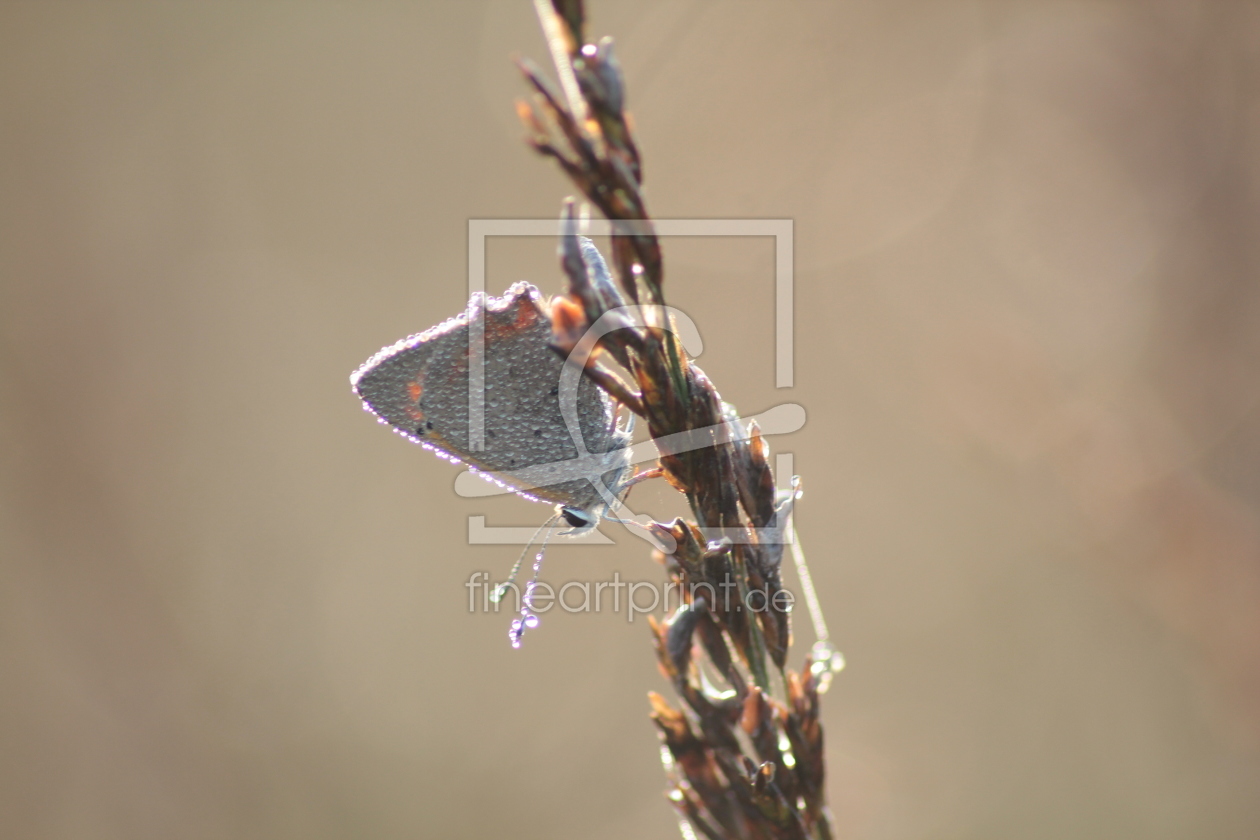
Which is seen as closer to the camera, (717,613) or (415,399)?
(717,613)

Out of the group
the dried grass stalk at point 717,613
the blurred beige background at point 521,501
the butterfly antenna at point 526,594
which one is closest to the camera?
the dried grass stalk at point 717,613

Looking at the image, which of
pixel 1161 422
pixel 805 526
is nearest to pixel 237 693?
pixel 805 526

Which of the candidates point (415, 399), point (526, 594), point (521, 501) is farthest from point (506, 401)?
point (521, 501)

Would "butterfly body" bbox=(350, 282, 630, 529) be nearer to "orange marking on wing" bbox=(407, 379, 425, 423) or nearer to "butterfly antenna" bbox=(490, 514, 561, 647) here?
"orange marking on wing" bbox=(407, 379, 425, 423)

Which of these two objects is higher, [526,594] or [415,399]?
[415,399]

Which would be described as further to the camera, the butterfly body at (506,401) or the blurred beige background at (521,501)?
the blurred beige background at (521,501)

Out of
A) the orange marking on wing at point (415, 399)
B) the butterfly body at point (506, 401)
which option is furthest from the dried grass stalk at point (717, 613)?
the orange marking on wing at point (415, 399)

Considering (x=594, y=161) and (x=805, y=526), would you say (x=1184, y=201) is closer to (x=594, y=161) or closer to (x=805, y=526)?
(x=805, y=526)

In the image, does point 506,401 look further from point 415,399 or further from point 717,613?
point 717,613

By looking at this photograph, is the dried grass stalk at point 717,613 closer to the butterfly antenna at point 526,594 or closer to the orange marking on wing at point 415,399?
the butterfly antenna at point 526,594

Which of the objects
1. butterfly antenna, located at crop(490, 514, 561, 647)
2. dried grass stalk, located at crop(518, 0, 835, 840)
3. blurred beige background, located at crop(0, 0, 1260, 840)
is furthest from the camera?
blurred beige background, located at crop(0, 0, 1260, 840)

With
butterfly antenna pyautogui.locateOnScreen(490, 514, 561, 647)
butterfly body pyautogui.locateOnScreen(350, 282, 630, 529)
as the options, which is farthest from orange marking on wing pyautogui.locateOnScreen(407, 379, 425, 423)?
butterfly antenna pyautogui.locateOnScreen(490, 514, 561, 647)
